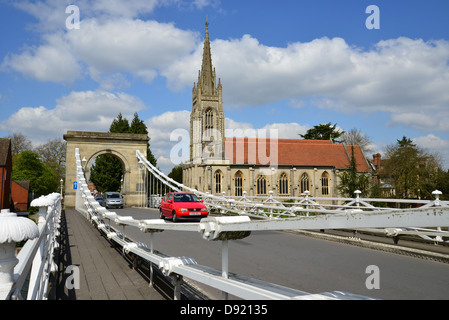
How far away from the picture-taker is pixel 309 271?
6.75 meters

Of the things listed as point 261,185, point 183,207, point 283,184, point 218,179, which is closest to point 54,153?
point 218,179

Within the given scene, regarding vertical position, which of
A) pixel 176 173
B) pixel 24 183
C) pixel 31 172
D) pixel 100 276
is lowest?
pixel 100 276

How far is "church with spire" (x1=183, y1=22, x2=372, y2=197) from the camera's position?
56.3m

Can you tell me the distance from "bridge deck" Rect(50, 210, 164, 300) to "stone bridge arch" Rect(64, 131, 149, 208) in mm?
27170

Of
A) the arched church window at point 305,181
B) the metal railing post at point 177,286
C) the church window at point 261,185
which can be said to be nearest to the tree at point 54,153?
the church window at point 261,185

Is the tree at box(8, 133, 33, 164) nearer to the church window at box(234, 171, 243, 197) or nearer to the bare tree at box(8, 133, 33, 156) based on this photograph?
the bare tree at box(8, 133, 33, 156)

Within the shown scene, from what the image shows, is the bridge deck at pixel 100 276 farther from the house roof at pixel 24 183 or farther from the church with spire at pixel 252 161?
the church with spire at pixel 252 161

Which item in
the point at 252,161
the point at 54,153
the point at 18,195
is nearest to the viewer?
the point at 18,195

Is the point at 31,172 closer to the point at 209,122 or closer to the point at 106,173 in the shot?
the point at 106,173

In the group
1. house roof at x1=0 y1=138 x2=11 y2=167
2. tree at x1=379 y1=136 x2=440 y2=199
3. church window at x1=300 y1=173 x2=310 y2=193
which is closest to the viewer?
house roof at x1=0 y1=138 x2=11 y2=167

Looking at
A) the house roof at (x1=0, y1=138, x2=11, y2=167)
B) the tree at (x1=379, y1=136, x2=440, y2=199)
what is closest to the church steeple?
the tree at (x1=379, y1=136, x2=440, y2=199)

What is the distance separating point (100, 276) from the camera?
595 centimetres

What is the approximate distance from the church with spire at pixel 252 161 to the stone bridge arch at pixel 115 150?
62.8ft

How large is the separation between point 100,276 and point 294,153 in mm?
57794
